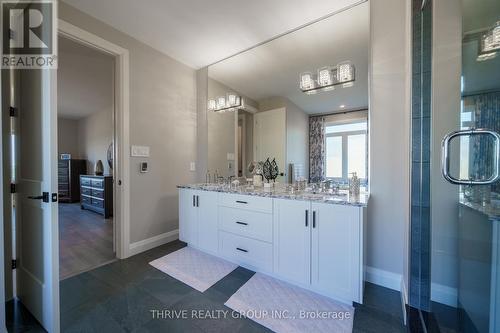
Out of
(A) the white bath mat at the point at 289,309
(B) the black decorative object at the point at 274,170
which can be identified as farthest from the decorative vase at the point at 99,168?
(A) the white bath mat at the point at 289,309

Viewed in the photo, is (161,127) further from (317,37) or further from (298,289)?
(298,289)

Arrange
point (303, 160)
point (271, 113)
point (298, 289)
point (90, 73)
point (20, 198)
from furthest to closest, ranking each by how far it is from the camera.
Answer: point (90, 73), point (271, 113), point (303, 160), point (298, 289), point (20, 198)

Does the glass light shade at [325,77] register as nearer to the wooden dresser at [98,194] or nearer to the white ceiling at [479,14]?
the white ceiling at [479,14]

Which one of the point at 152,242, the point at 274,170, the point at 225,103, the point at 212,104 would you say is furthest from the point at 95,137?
the point at 274,170

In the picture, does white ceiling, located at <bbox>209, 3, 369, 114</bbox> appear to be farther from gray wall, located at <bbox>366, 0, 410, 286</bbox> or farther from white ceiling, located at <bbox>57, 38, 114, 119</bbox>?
white ceiling, located at <bbox>57, 38, 114, 119</bbox>

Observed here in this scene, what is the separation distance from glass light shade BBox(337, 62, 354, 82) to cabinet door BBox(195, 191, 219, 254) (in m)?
1.69

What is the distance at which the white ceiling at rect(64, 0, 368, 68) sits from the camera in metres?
1.88

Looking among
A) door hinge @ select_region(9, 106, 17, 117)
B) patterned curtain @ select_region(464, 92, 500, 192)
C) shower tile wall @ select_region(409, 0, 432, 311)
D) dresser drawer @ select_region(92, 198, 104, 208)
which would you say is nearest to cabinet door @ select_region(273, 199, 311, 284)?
shower tile wall @ select_region(409, 0, 432, 311)

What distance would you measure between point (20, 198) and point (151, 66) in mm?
1869

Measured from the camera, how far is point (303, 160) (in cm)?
223

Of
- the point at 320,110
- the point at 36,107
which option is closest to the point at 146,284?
the point at 36,107

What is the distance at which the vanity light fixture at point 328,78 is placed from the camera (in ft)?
6.23

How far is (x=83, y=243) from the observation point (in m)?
2.72

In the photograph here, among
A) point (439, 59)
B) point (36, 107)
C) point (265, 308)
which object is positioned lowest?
point (265, 308)
